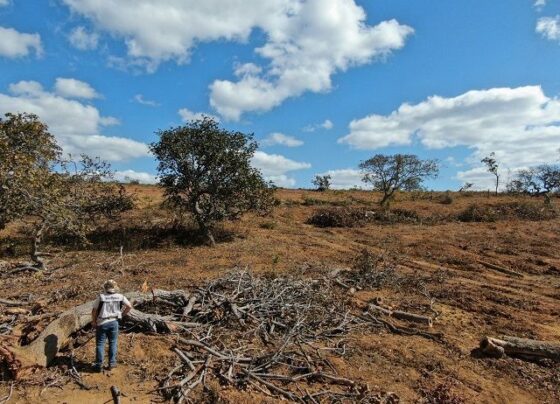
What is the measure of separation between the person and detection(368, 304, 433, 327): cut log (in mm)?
4516

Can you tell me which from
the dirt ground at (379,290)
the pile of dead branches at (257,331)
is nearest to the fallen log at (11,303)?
the dirt ground at (379,290)

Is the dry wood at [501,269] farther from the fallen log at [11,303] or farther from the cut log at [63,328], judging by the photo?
the fallen log at [11,303]

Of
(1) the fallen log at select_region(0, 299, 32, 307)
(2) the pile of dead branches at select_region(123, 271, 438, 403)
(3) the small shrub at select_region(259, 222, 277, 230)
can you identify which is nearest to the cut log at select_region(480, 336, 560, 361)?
(2) the pile of dead branches at select_region(123, 271, 438, 403)

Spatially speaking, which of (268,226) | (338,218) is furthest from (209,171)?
(338,218)

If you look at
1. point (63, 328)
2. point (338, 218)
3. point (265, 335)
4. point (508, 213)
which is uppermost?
point (508, 213)

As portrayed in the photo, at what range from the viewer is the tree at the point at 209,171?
14383 mm

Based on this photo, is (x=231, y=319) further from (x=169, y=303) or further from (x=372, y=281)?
(x=372, y=281)

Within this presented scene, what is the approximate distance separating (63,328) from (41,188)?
14.8 ft

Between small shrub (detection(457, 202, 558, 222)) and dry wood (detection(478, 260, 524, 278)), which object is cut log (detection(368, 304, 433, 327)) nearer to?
dry wood (detection(478, 260, 524, 278))

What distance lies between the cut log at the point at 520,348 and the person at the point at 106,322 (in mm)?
5135

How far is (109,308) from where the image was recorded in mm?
5914

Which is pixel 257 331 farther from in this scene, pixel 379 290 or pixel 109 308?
pixel 379 290

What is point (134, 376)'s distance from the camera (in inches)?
229

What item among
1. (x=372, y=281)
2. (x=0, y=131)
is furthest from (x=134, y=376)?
(x=0, y=131)
